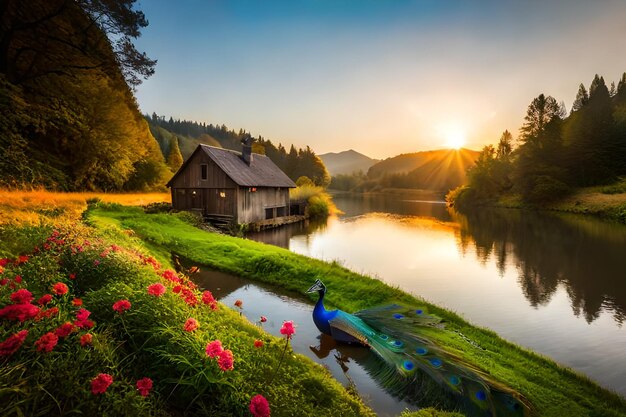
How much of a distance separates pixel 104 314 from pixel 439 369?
5694mm

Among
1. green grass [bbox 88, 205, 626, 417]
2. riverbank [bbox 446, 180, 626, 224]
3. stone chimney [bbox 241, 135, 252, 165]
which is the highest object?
stone chimney [bbox 241, 135, 252, 165]

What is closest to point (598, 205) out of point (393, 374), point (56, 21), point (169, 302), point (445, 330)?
point (445, 330)

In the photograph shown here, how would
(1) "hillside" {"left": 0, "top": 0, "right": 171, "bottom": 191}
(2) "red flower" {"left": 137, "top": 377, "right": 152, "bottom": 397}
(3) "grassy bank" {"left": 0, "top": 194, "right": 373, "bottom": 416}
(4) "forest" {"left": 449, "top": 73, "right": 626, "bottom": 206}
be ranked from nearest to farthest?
1. (3) "grassy bank" {"left": 0, "top": 194, "right": 373, "bottom": 416}
2. (2) "red flower" {"left": 137, "top": 377, "right": 152, "bottom": 397}
3. (1) "hillside" {"left": 0, "top": 0, "right": 171, "bottom": 191}
4. (4) "forest" {"left": 449, "top": 73, "right": 626, "bottom": 206}

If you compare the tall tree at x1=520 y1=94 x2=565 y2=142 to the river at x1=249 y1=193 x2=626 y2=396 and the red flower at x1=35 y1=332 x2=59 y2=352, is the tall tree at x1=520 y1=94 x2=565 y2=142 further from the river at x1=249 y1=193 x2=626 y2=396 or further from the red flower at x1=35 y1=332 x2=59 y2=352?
the red flower at x1=35 y1=332 x2=59 y2=352

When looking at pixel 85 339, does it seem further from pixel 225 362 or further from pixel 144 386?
pixel 225 362

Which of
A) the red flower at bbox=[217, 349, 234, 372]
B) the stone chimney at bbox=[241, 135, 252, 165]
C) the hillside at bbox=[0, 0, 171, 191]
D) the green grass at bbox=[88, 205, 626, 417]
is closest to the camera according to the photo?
the red flower at bbox=[217, 349, 234, 372]

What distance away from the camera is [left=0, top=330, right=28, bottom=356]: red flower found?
2.50 metres

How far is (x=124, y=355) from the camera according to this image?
11.7ft

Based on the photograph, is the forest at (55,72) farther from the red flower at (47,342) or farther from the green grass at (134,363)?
the red flower at (47,342)

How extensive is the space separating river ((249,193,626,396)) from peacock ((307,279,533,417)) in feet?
14.2

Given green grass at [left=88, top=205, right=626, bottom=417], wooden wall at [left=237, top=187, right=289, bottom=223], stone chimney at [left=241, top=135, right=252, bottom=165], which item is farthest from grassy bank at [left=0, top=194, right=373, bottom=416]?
stone chimney at [left=241, top=135, right=252, bottom=165]

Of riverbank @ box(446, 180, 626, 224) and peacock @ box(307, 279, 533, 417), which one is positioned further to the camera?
riverbank @ box(446, 180, 626, 224)

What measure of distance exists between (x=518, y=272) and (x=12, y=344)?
19.8m

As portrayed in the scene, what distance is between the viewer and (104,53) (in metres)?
13.6
